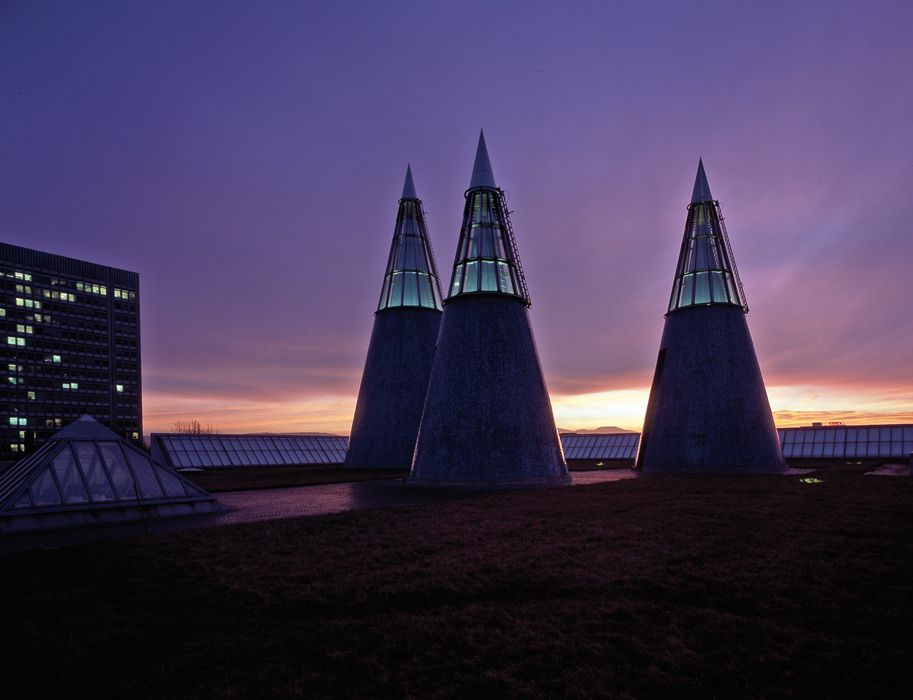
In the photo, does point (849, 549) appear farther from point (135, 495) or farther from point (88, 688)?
point (135, 495)

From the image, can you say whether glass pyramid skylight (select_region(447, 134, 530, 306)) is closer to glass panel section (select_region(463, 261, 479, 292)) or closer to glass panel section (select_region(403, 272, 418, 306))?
glass panel section (select_region(463, 261, 479, 292))

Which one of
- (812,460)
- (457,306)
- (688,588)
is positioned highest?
(457,306)

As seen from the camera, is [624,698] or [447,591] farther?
[447,591]

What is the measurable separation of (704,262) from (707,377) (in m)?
6.85

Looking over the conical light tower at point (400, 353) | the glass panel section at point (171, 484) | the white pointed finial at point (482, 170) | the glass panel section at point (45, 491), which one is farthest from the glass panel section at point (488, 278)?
the glass panel section at point (45, 491)

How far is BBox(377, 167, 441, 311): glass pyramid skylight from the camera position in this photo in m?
34.3

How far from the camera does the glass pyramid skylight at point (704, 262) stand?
30703 mm

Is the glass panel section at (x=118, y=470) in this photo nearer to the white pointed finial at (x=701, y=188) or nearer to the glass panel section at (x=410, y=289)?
the glass panel section at (x=410, y=289)

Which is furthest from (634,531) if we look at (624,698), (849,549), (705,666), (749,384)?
(749,384)

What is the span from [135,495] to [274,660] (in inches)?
468

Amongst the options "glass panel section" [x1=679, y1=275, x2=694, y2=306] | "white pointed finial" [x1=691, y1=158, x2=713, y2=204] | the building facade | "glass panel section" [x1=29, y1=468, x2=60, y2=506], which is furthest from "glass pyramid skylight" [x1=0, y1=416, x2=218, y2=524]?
the building facade

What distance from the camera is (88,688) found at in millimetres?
5086

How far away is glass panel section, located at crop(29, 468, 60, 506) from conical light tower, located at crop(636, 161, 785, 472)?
Answer: 26.9 metres

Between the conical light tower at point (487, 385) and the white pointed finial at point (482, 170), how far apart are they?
998mm
